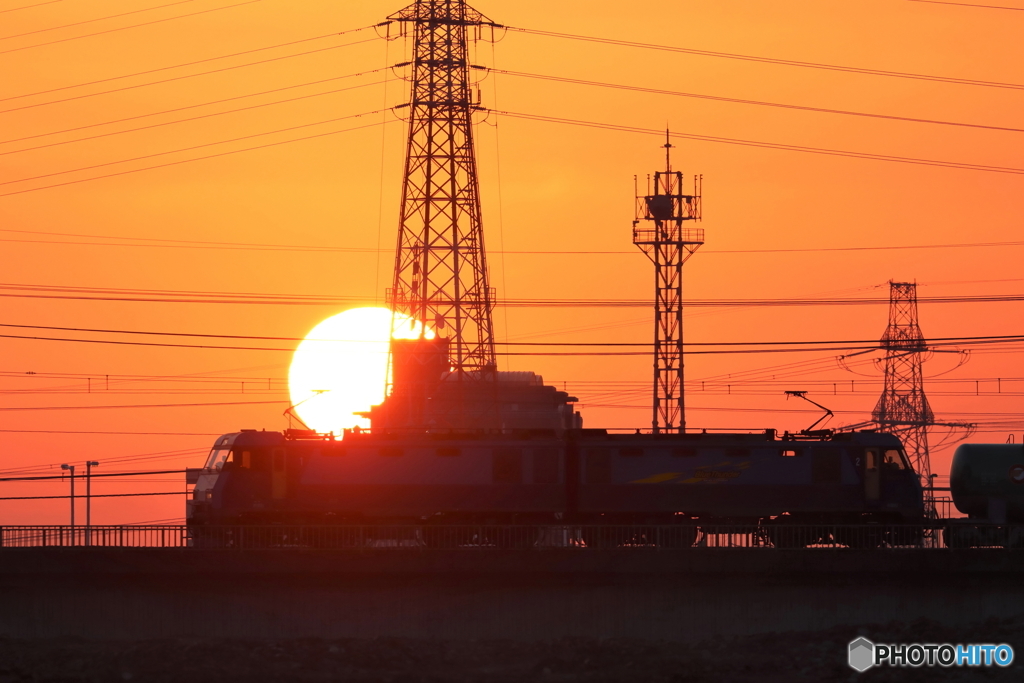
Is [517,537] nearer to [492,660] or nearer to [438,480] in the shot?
[492,660]

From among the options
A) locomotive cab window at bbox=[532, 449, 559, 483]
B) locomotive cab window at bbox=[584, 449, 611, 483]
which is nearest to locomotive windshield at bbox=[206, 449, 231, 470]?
locomotive cab window at bbox=[532, 449, 559, 483]

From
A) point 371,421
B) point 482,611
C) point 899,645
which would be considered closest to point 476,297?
point 371,421

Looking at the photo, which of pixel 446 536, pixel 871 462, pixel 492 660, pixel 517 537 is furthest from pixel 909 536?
pixel 446 536

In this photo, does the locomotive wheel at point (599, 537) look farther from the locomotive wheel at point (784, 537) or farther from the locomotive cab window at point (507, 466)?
the locomotive wheel at point (784, 537)

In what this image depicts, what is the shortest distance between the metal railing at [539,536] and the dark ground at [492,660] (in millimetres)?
2918

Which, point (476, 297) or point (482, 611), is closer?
point (482, 611)

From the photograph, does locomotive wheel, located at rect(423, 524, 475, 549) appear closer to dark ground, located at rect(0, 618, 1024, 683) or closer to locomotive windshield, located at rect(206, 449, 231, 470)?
dark ground, located at rect(0, 618, 1024, 683)

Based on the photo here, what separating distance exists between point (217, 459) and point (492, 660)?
14.1 meters

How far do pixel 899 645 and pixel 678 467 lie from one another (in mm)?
Result: 10502

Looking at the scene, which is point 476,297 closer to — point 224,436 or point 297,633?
point 224,436

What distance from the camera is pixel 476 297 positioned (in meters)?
63.7

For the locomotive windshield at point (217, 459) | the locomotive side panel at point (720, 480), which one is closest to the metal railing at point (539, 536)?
the locomotive side panel at point (720, 480)

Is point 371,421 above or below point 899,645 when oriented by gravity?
above

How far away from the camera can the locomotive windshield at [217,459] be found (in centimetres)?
5300
